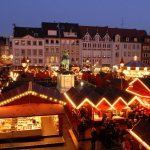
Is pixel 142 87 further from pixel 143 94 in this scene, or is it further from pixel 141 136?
pixel 141 136

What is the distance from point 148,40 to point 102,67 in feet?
46.5

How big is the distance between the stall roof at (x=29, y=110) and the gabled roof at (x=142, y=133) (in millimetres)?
4512

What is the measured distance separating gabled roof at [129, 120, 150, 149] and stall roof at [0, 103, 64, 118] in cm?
451

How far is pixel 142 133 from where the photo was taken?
30.5 feet

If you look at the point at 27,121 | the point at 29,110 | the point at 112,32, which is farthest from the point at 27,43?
the point at 29,110

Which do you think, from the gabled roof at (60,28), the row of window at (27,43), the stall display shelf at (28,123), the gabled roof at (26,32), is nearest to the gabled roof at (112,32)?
the gabled roof at (60,28)

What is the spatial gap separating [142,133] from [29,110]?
6.25 m

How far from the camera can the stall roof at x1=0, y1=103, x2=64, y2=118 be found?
12.2 meters

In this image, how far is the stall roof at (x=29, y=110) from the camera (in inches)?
481

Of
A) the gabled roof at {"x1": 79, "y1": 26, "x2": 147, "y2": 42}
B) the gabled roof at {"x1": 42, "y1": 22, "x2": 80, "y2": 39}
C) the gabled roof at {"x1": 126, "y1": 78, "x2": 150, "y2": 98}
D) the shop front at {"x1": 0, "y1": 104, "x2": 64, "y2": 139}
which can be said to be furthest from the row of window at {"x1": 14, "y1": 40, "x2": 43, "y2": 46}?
the shop front at {"x1": 0, "y1": 104, "x2": 64, "y2": 139}

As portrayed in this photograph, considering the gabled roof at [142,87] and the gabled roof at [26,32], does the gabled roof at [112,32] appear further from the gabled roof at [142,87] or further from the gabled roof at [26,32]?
the gabled roof at [142,87]

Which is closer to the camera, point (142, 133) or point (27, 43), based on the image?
point (142, 133)

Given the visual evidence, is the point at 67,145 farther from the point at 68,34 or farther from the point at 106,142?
the point at 68,34

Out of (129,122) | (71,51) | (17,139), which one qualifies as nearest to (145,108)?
(129,122)
